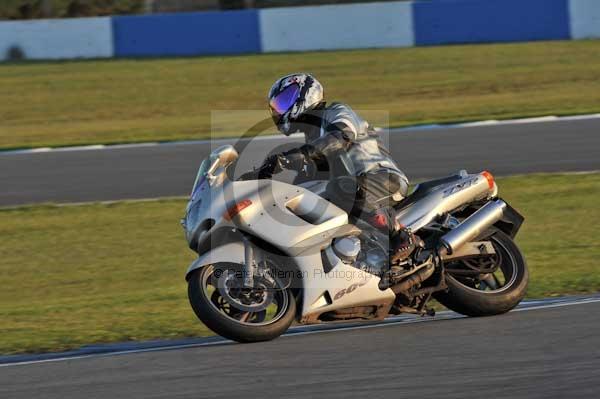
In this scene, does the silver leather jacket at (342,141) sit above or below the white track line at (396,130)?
above

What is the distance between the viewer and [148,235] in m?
10.2

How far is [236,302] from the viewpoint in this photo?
5691 millimetres

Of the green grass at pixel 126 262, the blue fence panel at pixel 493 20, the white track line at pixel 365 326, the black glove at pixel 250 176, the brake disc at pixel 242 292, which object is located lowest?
the blue fence panel at pixel 493 20

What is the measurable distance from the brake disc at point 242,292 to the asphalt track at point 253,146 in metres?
6.31

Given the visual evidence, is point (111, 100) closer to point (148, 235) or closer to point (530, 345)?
point (148, 235)

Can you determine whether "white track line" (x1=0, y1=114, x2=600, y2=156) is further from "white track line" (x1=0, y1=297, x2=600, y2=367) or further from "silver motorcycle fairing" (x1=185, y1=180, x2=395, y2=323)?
"silver motorcycle fairing" (x1=185, y1=180, x2=395, y2=323)

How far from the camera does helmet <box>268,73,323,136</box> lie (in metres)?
5.96

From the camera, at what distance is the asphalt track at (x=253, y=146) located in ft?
41.6

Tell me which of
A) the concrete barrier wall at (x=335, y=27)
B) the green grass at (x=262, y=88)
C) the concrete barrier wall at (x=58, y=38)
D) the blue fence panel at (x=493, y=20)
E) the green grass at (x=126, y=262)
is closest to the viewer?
the green grass at (x=126, y=262)

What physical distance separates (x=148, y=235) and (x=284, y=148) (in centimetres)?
409

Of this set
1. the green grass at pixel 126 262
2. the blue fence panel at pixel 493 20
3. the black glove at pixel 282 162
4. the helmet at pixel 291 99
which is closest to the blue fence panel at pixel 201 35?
the blue fence panel at pixel 493 20

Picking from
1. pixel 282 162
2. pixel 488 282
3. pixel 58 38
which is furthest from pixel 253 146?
pixel 58 38

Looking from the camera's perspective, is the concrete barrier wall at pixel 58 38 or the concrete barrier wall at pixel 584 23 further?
the concrete barrier wall at pixel 58 38

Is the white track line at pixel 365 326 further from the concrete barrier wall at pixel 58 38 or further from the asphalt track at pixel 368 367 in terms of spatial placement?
the concrete barrier wall at pixel 58 38
